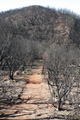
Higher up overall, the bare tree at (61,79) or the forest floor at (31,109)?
the bare tree at (61,79)

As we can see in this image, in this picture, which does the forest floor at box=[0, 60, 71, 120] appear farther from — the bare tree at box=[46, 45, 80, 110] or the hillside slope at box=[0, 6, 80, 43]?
the hillside slope at box=[0, 6, 80, 43]

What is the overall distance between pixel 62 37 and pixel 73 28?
6.73 meters

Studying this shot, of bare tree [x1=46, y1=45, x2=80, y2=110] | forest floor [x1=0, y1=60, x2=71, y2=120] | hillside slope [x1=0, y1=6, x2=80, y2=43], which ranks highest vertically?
hillside slope [x1=0, y1=6, x2=80, y2=43]

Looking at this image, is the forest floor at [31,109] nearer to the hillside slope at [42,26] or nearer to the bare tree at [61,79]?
the bare tree at [61,79]

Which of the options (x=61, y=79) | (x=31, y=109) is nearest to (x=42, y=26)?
(x=61, y=79)

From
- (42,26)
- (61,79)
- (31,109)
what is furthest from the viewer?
(42,26)

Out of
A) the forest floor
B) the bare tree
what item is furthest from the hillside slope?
the forest floor

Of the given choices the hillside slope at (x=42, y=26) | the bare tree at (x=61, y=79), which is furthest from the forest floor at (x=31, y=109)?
the hillside slope at (x=42, y=26)

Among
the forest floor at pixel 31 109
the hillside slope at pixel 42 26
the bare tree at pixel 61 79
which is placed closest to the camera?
the forest floor at pixel 31 109

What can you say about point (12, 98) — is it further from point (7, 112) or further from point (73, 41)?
point (73, 41)

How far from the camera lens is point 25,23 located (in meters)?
61.0

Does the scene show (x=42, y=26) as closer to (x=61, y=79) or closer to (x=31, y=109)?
(x=61, y=79)

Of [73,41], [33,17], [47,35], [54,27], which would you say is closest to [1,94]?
[73,41]

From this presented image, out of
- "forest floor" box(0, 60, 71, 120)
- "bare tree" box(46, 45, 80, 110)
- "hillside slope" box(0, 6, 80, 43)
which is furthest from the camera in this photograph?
"hillside slope" box(0, 6, 80, 43)
